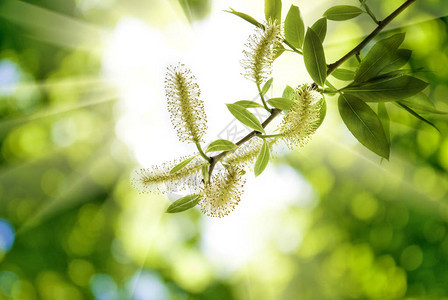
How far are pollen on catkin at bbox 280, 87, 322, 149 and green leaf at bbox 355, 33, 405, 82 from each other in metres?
0.08

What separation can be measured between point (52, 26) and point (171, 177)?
0.88 m

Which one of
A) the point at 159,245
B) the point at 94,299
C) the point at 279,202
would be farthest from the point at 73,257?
the point at 279,202

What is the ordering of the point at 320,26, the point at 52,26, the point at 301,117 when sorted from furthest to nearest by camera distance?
the point at 52,26
the point at 320,26
the point at 301,117

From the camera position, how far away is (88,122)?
1.12m

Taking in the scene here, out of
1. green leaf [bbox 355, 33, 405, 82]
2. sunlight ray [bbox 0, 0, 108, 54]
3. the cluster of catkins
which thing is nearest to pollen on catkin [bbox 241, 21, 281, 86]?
the cluster of catkins

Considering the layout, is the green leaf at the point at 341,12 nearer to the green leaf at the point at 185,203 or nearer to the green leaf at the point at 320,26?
the green leaf at the point at 320,26

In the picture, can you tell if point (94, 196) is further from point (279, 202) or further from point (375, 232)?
point (375, 232)

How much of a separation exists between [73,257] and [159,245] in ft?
0.91

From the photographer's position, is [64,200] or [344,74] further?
[64,200]

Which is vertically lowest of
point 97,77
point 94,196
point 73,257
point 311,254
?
point 311,254

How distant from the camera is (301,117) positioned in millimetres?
381

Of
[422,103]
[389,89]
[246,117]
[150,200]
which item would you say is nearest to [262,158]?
[246,117]

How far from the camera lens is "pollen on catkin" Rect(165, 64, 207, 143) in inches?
15.9

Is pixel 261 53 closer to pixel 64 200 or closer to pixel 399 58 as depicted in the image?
pixel 399 58
